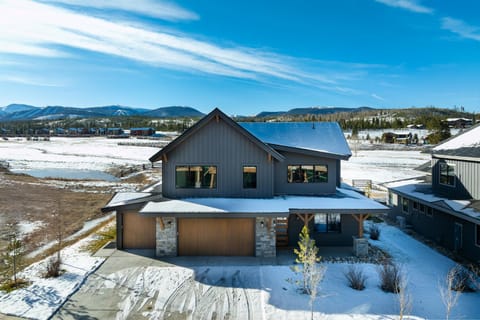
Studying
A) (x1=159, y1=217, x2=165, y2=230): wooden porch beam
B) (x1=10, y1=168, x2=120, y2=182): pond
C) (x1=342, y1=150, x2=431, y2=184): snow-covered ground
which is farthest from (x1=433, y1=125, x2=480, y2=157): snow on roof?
(x1=10, y1=168, x2=120, y2=182): pond

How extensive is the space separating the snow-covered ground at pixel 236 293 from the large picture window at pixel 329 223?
8.25 ft

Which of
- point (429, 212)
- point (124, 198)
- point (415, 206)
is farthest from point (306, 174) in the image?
point (124, 198)

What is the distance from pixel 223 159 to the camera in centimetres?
1514

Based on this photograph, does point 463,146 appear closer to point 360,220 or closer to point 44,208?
point 360,220

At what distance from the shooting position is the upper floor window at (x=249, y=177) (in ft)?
50.0

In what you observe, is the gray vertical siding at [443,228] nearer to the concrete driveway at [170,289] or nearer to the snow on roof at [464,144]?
the snow on roof at [464,144]

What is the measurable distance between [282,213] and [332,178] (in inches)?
185

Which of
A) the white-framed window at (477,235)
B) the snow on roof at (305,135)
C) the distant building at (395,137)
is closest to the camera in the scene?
the white-framed window at (477,235)

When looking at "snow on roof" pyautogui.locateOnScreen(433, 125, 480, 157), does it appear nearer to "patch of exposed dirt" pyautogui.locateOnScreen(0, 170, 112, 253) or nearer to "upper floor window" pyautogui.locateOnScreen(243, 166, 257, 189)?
"upper floor window" pyautogui.locateOnScreen(243, 166, 257, 189)

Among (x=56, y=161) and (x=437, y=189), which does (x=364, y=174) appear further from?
(x=56, y=161)

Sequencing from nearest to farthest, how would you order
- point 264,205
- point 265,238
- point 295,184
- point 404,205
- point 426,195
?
point 265,238 < point 264,205 < point 295,184 < point 426,195 < point 404,205

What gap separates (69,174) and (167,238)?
Answer: 35.0 m

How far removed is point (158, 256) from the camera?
13773 millimetres

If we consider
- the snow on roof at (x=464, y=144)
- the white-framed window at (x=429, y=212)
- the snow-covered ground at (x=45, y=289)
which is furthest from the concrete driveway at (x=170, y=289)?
the snow on roof at (x=464, y=144)
